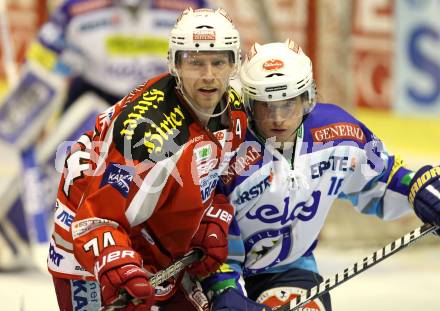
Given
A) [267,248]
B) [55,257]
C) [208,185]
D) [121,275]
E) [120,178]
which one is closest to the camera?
[121,275]

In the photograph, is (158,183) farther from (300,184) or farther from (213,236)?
(300,184)

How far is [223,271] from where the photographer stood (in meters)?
3.23

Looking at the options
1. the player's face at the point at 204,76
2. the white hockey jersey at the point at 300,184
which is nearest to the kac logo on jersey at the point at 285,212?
the white hockey jersey at the point at 300,184

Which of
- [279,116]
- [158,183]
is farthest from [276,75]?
[158,183]

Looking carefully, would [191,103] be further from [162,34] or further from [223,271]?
[162,34]

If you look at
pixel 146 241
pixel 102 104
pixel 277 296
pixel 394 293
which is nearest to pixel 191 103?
pixel 146 241

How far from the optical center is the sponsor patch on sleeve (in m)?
2.87

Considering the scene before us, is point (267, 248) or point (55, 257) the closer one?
point (55, 257)

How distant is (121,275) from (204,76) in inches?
21.7

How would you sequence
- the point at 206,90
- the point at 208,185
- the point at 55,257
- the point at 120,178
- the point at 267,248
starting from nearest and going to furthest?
the point at 120,178 → the point at 206,90 → the point at 208,185 → the point at 55,257 → the point at 267,248

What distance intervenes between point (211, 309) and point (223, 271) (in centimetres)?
11

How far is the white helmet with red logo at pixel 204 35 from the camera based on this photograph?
3.00 m

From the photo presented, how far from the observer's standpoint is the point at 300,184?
127 inches

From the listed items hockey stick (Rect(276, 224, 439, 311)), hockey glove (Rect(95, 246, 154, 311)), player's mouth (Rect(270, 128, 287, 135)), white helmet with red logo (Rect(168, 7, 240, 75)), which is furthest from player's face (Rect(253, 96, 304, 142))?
hockey glove (Rect(95, 246, 154, 311))
